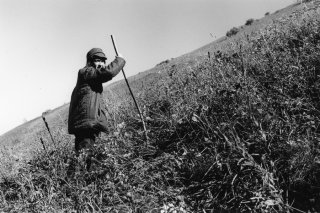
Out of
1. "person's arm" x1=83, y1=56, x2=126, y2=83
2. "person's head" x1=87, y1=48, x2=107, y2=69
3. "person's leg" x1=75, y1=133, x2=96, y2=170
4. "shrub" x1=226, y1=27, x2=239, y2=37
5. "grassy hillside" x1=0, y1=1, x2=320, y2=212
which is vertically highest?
"person's head" x1=87, y1=48, x2=107, y2=69

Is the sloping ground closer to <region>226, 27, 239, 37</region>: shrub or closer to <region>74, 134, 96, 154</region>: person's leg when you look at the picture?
<region>74, 134, 96, 154</region>: person's leg

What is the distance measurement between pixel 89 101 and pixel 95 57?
0.73 metres

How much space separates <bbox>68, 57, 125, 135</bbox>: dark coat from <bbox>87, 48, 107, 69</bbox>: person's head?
0.15m

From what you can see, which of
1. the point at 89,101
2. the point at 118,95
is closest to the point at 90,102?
the point at 89,101

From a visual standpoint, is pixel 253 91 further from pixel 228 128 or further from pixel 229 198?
pixel 229 198

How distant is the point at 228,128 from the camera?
366 centimetres

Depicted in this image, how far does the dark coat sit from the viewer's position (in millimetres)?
4637

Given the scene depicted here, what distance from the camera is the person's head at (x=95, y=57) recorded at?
5.01m

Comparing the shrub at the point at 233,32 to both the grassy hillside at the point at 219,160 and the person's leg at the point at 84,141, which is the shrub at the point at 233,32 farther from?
the person's leg at the point at 84,141

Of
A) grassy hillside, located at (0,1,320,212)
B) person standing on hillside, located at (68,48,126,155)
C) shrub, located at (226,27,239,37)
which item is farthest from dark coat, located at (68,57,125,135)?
shrub, located at (226,27,239,37)

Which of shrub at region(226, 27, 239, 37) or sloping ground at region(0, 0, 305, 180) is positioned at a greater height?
shrub at region(226, 27, 239, 37)

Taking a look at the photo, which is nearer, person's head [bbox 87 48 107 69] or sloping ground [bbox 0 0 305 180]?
person's head [bbox 87 48 107 69]

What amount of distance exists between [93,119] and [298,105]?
264cm

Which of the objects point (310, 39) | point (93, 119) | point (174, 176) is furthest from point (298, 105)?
point (93, 119)
